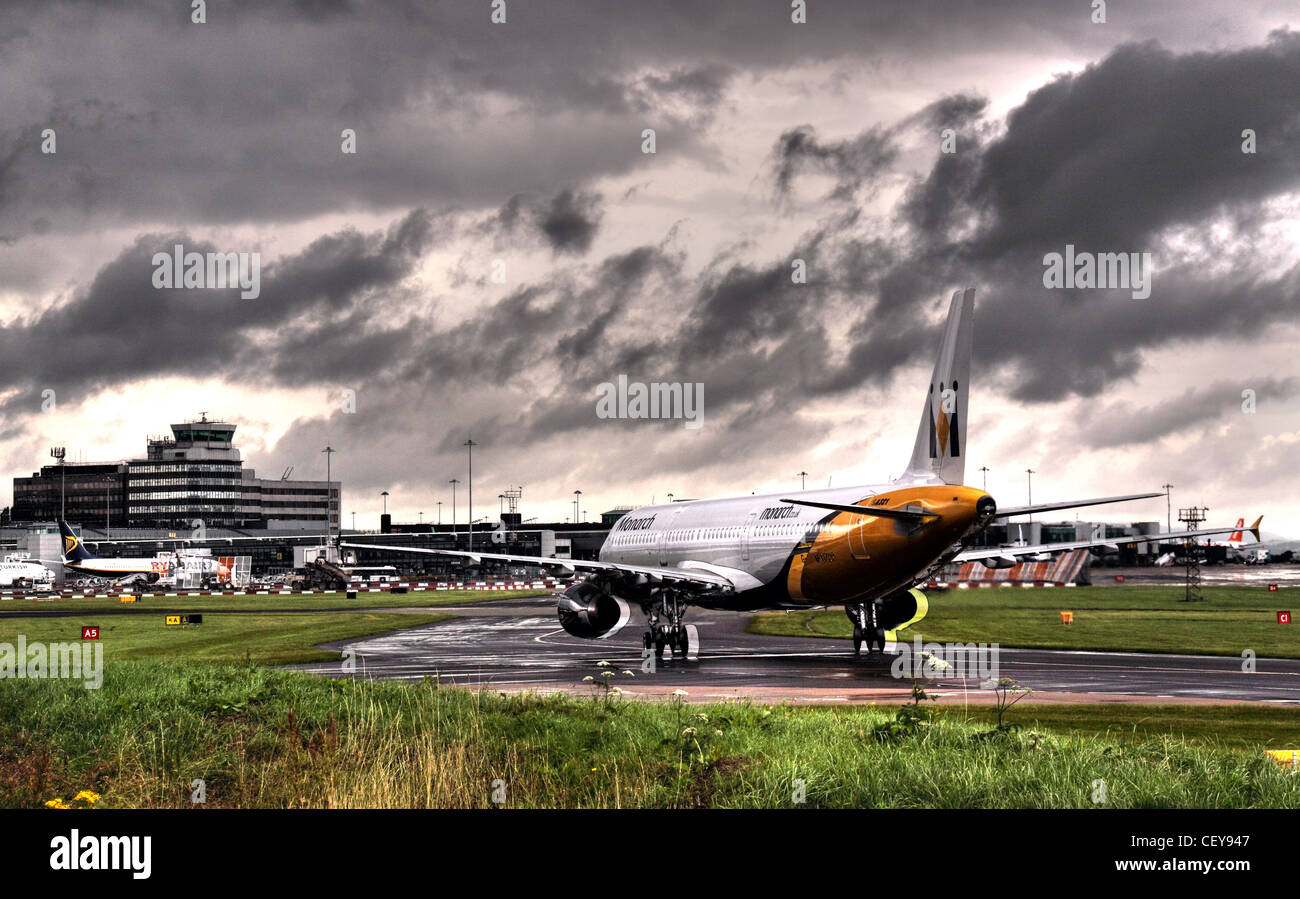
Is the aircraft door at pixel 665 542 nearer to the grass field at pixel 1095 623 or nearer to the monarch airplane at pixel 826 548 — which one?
the monarch airplane at pixel 826 548

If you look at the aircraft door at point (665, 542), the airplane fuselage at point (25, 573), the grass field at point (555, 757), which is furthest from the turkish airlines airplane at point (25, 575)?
the grass field at point (555, 757)

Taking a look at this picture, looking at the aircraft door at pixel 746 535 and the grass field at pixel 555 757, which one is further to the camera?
the aircraft door at pixel 746 535

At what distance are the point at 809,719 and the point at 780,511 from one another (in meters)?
18.6

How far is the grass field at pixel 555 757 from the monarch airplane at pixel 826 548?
11.1 m

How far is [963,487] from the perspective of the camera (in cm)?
3130

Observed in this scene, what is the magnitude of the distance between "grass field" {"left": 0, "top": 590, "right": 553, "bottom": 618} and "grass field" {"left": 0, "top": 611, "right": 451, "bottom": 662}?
10.2 metres

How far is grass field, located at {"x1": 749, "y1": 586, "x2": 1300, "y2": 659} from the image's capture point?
40938 millimetres

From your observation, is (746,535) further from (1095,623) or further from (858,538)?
(1095,623)

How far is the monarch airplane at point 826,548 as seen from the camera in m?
31.3
